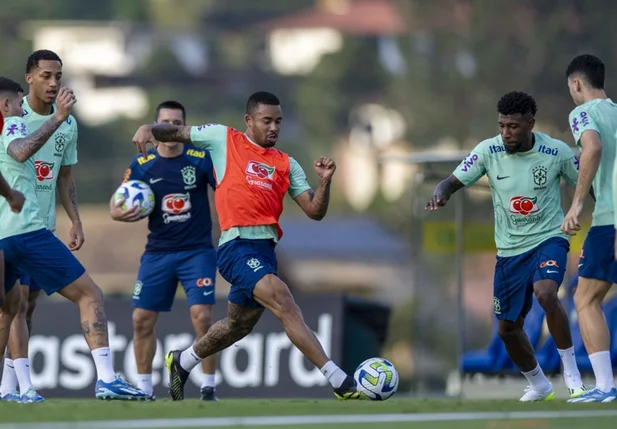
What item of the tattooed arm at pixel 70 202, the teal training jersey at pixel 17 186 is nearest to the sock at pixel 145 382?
the tattooed arm at pixel 70 202

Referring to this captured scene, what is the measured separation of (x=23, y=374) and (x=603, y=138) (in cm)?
515

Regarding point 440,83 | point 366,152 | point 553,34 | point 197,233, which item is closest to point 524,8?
point 553,34

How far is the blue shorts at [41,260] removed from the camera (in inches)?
489

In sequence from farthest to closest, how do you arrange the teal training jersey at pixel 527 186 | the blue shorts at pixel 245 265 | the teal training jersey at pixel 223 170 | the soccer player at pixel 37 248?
the teal training jersey at pixel 527 186
the teal training jersey at pixel 223 170
the blue shorts at pixel 245 265
the soccer player at pixel 37 248

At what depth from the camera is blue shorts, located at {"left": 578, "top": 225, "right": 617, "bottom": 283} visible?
12484 millimetres

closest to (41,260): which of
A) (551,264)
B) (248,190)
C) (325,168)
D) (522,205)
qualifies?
(248,190)

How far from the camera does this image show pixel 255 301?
12.9 meters

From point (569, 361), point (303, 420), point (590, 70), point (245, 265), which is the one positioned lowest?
point (303, 420)

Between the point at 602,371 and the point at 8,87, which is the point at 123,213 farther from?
the point at 602,371

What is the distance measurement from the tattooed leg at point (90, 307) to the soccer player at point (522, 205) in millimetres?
2751

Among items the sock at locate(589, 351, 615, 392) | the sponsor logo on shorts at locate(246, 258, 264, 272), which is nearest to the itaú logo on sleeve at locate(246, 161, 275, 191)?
the sponsor logo on shorts at locate(246, 258, 264, 272)

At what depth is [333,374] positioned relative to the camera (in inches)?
483

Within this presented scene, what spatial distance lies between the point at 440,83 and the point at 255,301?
4945cm

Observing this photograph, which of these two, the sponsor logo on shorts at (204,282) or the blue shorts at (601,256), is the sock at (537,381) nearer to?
the blue shorts at (601,256)
